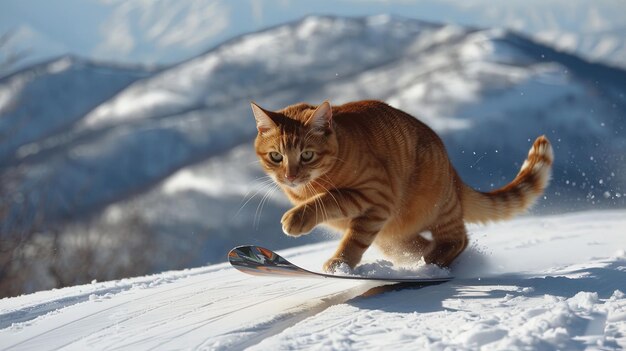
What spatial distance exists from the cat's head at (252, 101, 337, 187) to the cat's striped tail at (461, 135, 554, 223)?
0.90 metres

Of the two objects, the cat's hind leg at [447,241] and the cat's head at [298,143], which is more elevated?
the cat's head at [298,143]

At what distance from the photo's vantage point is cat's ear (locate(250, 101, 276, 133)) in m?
2.61

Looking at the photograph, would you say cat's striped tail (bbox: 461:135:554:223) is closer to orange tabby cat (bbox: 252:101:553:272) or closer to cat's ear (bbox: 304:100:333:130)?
orange tabby cat (bbox: 252:101:553:272)

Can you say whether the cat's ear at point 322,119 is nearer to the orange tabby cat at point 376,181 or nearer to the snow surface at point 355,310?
the orange tabby cat at point 376,181

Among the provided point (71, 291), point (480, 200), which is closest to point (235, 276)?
point (71, 291)

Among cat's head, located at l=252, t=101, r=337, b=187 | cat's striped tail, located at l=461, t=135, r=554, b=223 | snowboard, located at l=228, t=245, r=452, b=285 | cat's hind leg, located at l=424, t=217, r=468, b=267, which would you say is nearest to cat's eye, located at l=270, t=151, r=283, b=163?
cat's head, located at l=252, t=101, r=337, b=187

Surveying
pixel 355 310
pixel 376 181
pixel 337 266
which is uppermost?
pixel 376 181

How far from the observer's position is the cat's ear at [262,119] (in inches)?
103

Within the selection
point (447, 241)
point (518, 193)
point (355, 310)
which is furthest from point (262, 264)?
point (518, 193)

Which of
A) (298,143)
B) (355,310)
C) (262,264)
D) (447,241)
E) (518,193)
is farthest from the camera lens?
(518,193)

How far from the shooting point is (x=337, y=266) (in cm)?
259

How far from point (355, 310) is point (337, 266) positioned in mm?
262

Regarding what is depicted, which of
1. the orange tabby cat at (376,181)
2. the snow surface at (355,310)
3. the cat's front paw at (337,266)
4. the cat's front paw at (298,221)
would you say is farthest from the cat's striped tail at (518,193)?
the cat's front paw at (298,221)

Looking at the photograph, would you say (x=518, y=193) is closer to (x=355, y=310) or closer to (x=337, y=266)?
(x=337, y=266)
